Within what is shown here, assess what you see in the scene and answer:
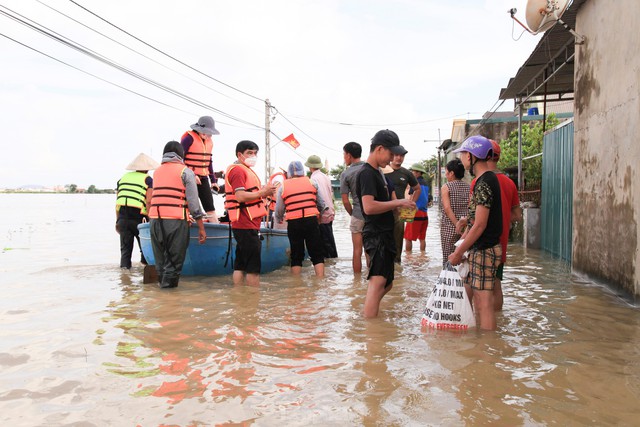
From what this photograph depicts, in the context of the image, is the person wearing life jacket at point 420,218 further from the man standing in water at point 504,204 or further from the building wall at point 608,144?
the man standing in water at point 504,204

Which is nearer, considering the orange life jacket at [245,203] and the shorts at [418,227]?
the orange life jacket at [245,203]

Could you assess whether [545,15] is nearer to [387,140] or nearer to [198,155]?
[387,140]

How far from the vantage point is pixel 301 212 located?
25.9 ft

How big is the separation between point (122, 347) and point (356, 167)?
4.16m

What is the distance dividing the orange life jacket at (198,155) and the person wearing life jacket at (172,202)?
1157mm

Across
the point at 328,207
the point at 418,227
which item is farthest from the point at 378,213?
the point at 418,227

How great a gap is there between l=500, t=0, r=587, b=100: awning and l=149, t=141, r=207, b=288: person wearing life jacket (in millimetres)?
5928

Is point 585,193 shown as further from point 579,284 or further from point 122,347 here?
point 122,347

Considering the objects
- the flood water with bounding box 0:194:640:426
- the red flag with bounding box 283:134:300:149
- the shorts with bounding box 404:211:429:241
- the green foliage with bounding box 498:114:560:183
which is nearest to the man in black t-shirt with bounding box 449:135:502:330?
the flood water with bounding box 0:194:640:426

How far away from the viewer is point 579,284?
24.9ft

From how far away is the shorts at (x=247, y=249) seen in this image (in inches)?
273

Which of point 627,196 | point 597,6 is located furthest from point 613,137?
point 597,6

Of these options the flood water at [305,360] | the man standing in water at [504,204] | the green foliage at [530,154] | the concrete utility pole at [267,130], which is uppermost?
the concrete utility pole at [267,130]

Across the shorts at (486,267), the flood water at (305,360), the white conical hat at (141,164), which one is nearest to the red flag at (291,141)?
the white conical hat at (141,164)
